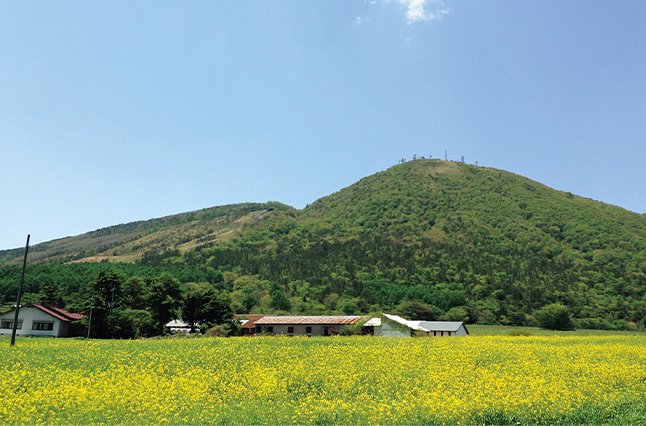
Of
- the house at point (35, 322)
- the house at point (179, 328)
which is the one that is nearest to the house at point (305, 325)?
the house at point (179, 328)

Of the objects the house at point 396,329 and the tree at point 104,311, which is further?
the house at point 396,329

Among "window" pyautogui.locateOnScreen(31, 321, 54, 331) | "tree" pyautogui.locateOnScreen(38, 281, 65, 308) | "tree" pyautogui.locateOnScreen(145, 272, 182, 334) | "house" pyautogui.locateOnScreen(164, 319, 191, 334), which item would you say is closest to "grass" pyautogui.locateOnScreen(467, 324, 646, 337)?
"house" pyautogui.locateOnScreen(164, 319, 191, 334)

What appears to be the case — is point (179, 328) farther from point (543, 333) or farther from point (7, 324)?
point (543, 333)

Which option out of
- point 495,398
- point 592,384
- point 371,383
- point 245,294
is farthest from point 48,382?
point 245,294

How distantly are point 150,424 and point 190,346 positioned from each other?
72.2ft

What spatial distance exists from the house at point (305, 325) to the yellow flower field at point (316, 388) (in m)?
41.5

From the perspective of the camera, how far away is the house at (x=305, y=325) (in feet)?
230

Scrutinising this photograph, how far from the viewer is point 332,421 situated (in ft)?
48.0

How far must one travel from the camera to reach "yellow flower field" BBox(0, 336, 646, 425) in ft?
49.4

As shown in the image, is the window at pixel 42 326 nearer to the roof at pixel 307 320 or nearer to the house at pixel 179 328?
the house at pixel 179 328

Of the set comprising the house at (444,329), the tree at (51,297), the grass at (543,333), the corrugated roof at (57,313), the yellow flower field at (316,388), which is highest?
the tree at (51,297)

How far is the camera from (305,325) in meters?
71.5

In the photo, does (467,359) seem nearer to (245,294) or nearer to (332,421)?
(332,421)

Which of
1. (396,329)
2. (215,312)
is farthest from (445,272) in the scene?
(215,312)
